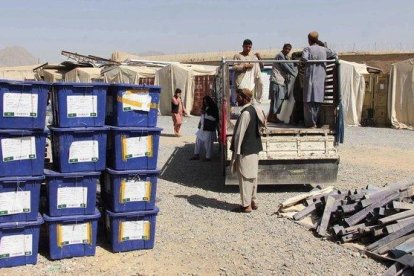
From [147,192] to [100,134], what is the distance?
867mm

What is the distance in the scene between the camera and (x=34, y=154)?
537 cm

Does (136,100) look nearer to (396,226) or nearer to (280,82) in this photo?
(396,226)

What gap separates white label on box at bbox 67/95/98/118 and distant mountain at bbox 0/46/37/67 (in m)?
151

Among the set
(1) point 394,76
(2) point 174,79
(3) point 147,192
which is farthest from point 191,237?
(2) point 174,79

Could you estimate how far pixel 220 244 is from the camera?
6219 millimetres

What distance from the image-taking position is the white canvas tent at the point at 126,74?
85.9 feet

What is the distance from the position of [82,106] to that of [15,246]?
5.35 feet

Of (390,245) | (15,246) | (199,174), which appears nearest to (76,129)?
(15,246)

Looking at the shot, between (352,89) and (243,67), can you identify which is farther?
(352,89)

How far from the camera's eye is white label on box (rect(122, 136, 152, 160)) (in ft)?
19.0

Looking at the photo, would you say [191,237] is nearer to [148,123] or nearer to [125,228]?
[125,228]

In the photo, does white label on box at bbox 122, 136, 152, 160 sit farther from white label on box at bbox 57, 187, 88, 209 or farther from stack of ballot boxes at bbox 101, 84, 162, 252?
white label on box at bbox 57, 187, 88, 209

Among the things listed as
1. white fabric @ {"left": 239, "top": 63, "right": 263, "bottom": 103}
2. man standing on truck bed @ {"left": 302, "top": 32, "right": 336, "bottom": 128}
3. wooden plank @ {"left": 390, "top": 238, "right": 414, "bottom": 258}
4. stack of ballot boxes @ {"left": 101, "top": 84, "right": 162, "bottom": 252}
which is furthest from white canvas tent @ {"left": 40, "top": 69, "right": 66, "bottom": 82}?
wooden plank @ {"left": 390, "top": 238, "right": 414, "bottom": 258}

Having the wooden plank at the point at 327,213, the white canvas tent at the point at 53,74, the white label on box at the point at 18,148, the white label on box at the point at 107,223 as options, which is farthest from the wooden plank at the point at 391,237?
the white canvas tent at the point at 53,74
